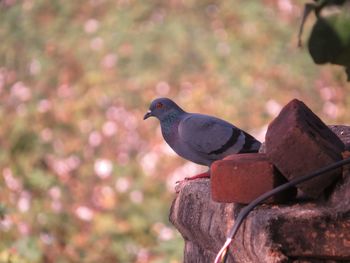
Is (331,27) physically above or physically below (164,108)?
below

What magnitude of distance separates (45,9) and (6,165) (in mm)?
2093

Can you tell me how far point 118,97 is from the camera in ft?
24.2

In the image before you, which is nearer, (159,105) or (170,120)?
(170,120)

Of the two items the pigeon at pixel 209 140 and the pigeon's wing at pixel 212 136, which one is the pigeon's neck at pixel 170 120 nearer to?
the pigeon at pixel 209 140

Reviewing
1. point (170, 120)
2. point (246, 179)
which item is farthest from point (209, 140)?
point (246, 179)

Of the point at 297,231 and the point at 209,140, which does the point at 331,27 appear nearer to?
the point at 297,231

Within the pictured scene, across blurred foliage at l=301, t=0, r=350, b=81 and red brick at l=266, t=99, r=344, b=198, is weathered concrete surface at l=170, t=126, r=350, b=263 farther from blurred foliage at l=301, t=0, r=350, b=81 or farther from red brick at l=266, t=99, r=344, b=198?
blurred foliage at l=301, t=0, r=350, b=81

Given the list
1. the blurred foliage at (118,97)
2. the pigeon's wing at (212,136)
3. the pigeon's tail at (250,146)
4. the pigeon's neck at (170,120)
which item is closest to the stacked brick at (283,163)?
the pigeon's tail at (250,146)

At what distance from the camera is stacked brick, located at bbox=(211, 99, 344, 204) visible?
1.79 metres

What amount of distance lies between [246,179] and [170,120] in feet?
5.28

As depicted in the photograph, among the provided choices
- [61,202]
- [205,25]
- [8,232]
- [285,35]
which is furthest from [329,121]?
[8,232]

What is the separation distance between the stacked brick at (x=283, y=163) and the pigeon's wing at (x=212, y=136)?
3.22 ft

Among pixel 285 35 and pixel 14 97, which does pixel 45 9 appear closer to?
pixel 14 97

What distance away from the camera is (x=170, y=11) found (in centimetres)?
816
